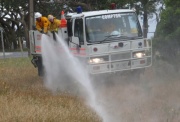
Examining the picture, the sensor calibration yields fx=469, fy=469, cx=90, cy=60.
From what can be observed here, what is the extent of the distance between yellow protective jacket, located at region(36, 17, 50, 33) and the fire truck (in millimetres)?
908

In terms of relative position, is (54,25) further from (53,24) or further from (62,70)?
(62,70)

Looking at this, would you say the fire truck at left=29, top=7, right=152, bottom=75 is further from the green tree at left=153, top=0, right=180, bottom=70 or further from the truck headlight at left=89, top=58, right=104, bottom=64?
the green tree at left=153, top=0, right=180, bottom=70

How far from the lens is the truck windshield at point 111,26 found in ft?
44.5

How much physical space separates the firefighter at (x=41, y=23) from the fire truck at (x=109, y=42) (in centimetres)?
91

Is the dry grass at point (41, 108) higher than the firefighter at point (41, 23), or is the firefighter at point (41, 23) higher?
the firefighter at point (41, 23)

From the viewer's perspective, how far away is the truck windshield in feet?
44.5

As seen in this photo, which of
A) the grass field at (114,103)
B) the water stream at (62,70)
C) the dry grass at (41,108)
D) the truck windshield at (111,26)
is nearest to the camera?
the dry grass at (41,108)

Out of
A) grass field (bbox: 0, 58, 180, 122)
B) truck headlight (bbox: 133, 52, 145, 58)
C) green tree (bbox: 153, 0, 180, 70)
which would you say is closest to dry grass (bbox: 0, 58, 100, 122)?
grass field (bbox: 0, 58, 180, 122)

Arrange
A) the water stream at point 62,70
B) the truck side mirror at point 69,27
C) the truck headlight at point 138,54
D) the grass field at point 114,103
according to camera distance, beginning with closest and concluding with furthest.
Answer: the grass field at point 114,103 < the water stream at point 62,70 < the truck headlight at point 138,54 < the truck side mirror at point 69,27

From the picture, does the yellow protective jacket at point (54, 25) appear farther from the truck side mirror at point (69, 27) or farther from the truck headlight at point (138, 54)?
the truck headlight at point (138, 54)

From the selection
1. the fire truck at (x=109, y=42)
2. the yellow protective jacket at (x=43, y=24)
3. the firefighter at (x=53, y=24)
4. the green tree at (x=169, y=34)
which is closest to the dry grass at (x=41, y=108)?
the fire truck at (x=109, y=42)

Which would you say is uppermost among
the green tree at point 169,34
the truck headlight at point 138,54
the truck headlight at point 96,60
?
the green tree at point 169,34

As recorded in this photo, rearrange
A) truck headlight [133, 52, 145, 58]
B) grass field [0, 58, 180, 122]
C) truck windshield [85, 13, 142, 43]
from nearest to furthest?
grass field [0, 58, 180, 122] → truck windshield [85, 13, 142, 43] → truck headlight [133, 52, 145, 58]

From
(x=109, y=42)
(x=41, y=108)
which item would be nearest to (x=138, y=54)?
(x=109, y=42)
